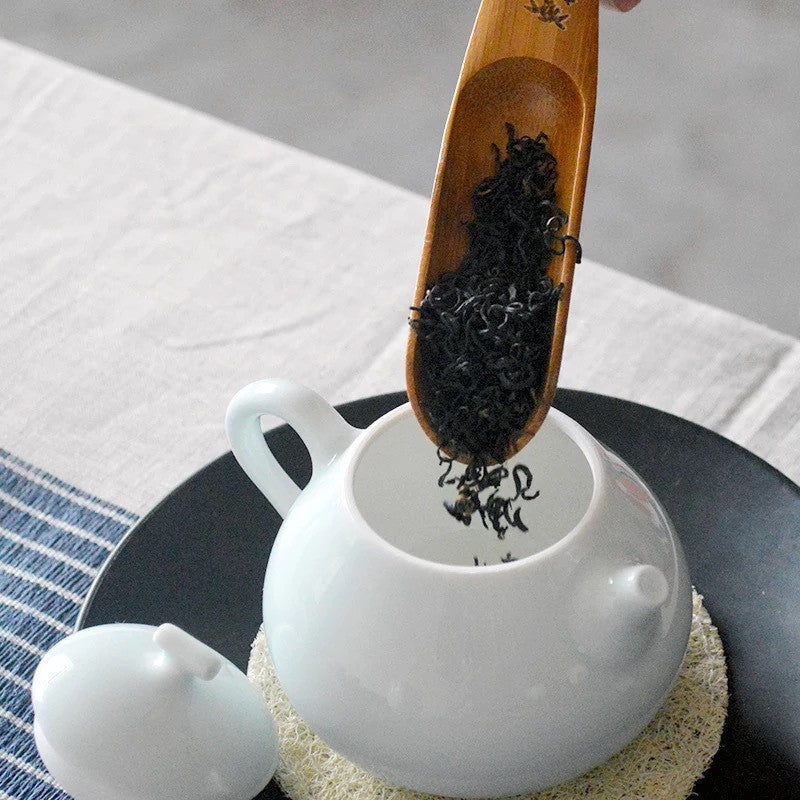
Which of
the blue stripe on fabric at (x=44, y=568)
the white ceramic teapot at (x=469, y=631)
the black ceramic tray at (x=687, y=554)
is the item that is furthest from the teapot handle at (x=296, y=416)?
the blue stripe on fabric at (x=44, y=568)

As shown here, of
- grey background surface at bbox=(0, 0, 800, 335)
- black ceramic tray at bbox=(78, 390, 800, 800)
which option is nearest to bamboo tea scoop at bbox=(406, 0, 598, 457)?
black ceramic tray at bbox=(78, 390, 800, 800)

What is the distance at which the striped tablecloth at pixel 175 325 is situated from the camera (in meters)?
0.93

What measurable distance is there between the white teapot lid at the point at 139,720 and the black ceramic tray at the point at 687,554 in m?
0.11

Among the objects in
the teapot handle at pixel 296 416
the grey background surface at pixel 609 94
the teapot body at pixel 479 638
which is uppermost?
the teapot handle at pixel 296 416

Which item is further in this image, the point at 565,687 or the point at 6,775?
the point at 6,775

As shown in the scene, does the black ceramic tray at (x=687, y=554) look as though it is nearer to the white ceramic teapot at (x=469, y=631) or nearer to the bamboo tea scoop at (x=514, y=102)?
the white ceramic teapot at (x=469, y=631)

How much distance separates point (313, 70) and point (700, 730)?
2073mm

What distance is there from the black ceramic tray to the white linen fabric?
141mm

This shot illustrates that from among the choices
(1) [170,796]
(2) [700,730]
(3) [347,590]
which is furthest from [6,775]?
(2) [700,730]

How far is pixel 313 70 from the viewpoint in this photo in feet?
8.27

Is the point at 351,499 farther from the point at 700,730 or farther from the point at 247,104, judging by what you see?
the point at 247,104

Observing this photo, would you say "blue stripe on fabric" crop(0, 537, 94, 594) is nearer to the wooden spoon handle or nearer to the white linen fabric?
the white linen fabric

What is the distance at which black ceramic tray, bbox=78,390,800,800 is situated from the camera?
675 millimetres

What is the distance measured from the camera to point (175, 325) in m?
1.08
